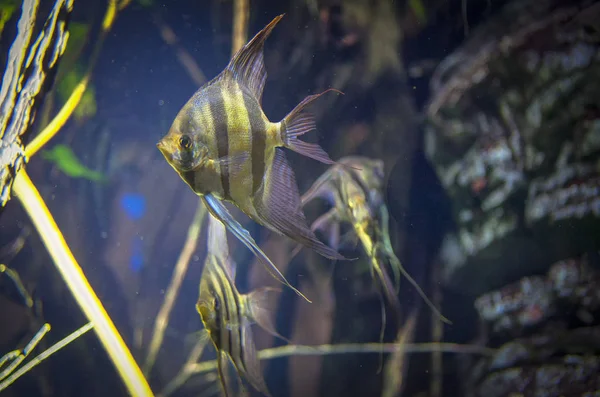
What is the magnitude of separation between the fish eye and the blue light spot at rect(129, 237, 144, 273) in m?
2.04

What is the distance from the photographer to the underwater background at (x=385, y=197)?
7.88 feet

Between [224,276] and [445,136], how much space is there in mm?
1875

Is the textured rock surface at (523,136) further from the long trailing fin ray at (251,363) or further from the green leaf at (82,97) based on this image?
the green leaf at (82,97)

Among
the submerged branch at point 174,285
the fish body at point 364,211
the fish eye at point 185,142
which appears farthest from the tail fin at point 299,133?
the submerged branch at point 174,285

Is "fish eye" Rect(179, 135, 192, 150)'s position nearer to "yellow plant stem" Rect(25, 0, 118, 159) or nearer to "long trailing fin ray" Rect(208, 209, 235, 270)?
"long trailing fin ray" Rect(208, 209, 235, 270)

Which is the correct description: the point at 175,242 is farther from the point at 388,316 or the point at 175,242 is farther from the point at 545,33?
the point at 545,33

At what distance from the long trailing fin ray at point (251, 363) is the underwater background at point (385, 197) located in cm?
86

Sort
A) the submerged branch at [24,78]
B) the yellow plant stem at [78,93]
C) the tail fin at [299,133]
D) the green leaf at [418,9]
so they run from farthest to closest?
1. the green leaf at [418,9]
2. the yellow plant stem at [78,93]
3. the submerged branch at [24,78]
4. the tail fin at [299,133]

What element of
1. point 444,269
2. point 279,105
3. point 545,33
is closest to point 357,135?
point 279,105

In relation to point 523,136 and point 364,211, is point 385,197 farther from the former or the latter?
point 523,136

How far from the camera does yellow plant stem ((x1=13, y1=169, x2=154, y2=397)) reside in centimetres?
194

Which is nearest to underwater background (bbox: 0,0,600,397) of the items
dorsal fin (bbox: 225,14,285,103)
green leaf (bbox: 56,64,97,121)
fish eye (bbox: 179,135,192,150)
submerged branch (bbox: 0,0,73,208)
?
green leaf (bbox: 56,64,97,121)

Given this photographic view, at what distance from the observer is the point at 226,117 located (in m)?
0.94

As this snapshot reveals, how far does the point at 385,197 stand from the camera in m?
2.28
